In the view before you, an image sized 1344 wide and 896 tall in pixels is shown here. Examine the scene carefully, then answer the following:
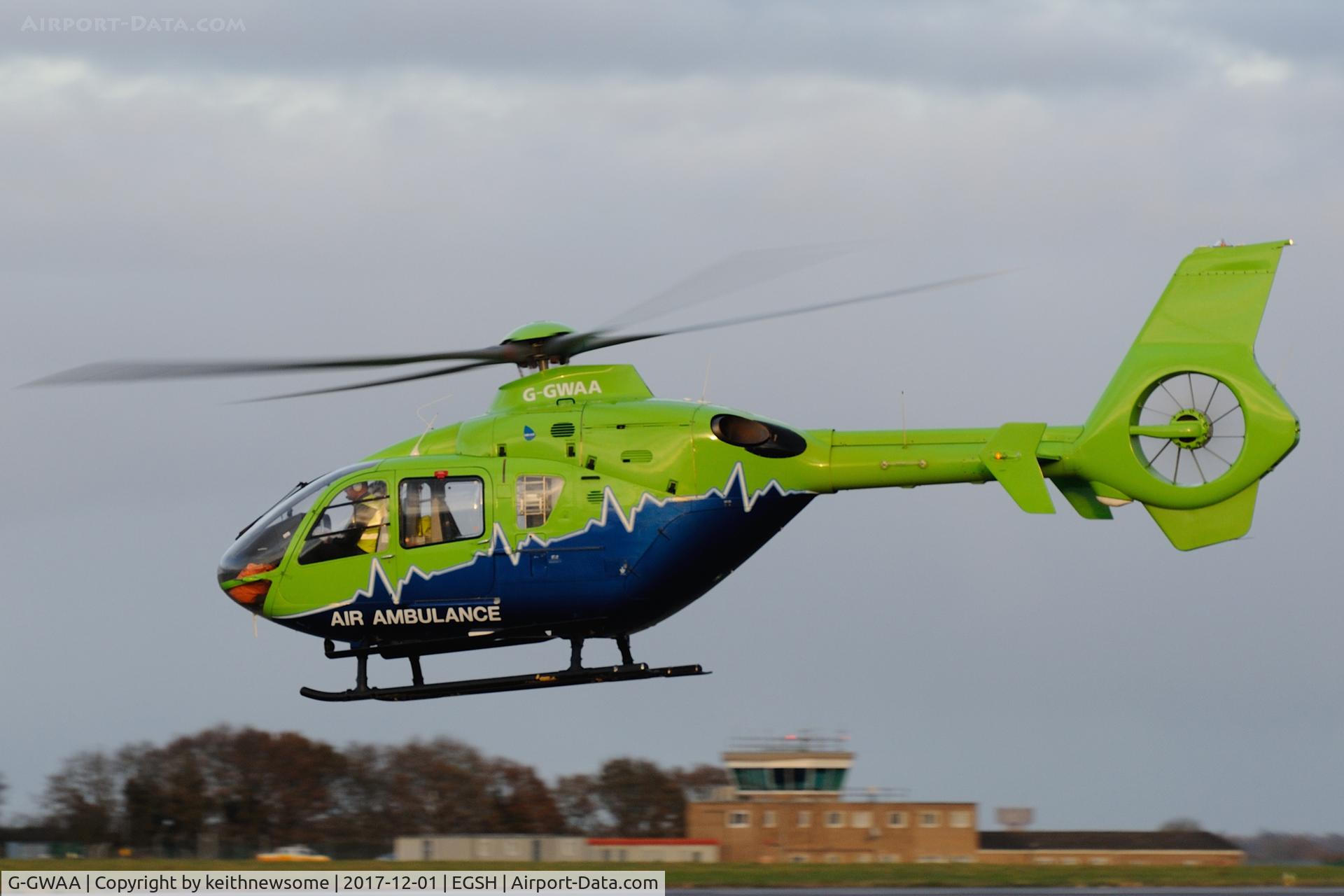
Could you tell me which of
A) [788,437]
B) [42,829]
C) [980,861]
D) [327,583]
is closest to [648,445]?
[788,437]

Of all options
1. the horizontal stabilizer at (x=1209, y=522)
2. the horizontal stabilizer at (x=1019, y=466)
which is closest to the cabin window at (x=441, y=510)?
the horizontal stabilizer at (x=1019, y=466)

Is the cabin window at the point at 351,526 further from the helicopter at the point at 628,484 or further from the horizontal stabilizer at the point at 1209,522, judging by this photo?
the horizontal stabilizer at the point at 1209,522

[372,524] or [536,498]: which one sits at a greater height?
[536,498]

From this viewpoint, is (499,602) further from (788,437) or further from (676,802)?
(676,802)

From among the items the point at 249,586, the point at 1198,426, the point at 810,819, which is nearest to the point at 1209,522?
the point at 1198,426

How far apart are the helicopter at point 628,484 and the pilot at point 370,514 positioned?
A: 27 millimetres

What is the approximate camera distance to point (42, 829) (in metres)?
51.5

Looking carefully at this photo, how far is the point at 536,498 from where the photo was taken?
21.1 metres

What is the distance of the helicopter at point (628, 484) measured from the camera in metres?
20.3

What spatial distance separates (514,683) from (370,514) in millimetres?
2823

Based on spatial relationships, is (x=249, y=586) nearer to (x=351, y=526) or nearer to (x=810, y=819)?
(x=351, y=526)

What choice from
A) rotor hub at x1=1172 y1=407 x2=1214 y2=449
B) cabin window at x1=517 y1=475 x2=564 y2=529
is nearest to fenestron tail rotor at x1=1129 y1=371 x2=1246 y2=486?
rotor hub at x1=1172 y1=407 x2=1214 y2=449

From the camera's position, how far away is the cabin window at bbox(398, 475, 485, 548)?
69.5 ft

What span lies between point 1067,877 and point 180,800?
2878cm
